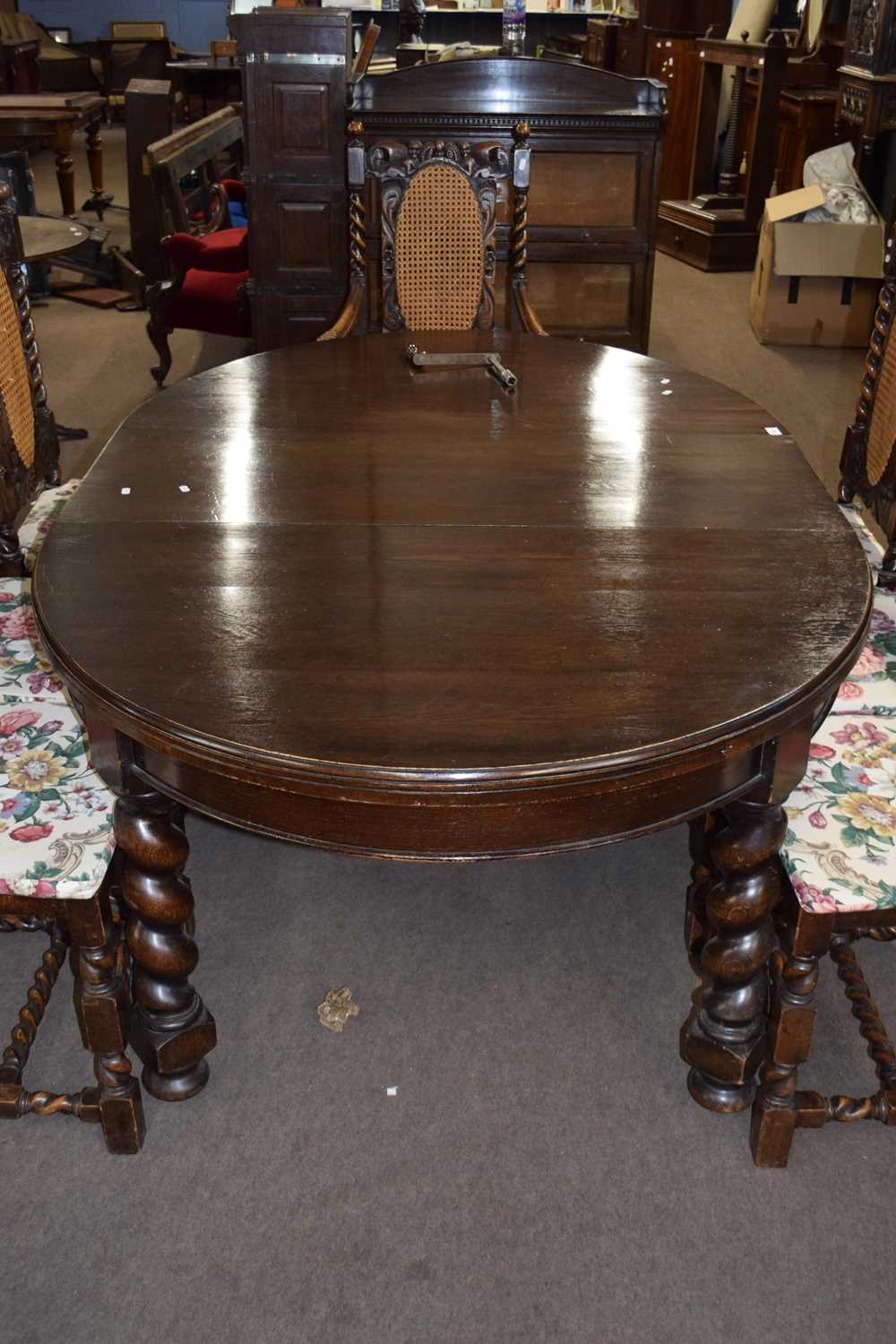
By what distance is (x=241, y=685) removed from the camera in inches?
47.9

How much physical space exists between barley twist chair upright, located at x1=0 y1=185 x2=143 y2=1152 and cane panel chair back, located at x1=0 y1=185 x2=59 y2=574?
6cm

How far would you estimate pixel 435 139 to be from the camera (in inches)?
158

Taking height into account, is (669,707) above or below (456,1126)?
above

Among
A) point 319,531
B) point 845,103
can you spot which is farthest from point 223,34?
point 319,531

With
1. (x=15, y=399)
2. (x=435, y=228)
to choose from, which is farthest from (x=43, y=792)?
(x=435, y=228)

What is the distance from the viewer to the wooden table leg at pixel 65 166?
6234 millimetres

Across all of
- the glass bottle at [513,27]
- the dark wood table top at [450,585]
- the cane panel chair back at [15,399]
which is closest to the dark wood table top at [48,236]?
the glass bottle at [513,27]

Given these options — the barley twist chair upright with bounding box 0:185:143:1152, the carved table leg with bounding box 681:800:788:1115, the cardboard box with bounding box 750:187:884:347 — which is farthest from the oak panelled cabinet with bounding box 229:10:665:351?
the carved table leg with bounding box 681:800:788:1115

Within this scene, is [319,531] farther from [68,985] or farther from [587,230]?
[587,230]

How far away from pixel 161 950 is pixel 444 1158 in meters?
0.46

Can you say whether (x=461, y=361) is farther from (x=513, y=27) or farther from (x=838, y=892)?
(x=513, y=27)

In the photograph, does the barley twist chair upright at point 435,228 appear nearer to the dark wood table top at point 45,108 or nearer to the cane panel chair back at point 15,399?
the cane panel chair back at point 15,399

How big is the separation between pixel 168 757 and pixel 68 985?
0.80 meters

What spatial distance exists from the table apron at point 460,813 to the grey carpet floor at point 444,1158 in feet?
1.93
